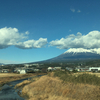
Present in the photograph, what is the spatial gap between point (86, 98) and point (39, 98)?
872 cm

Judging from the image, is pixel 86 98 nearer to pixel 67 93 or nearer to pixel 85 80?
pixel 67 93

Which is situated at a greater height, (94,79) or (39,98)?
(94,79)

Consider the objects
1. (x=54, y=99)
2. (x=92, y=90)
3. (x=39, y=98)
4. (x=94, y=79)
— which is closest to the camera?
(x=54, y=99)

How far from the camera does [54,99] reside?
20.7 meters

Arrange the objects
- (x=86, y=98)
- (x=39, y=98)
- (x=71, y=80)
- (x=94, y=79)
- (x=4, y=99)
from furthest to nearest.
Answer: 1. (x=71, y=80)
2. (x=94, y=79)
3. (x=4, y=99)
4. (x=39, y=98)
5. (x=86, y=98)

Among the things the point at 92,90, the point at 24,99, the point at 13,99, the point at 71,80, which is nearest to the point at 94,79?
the point at 71,80

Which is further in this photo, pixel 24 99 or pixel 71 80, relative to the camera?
pixel 71 80

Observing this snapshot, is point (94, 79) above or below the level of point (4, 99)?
above

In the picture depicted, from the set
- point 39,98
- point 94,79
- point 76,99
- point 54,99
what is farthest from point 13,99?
point 94,79

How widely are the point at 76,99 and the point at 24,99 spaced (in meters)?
11.2

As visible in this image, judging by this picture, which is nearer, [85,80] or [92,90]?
[92,90]

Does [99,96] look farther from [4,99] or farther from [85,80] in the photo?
[4,99]

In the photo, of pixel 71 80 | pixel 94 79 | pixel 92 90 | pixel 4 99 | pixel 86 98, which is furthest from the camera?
pixel 71 80

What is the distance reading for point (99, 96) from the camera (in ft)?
65.2
